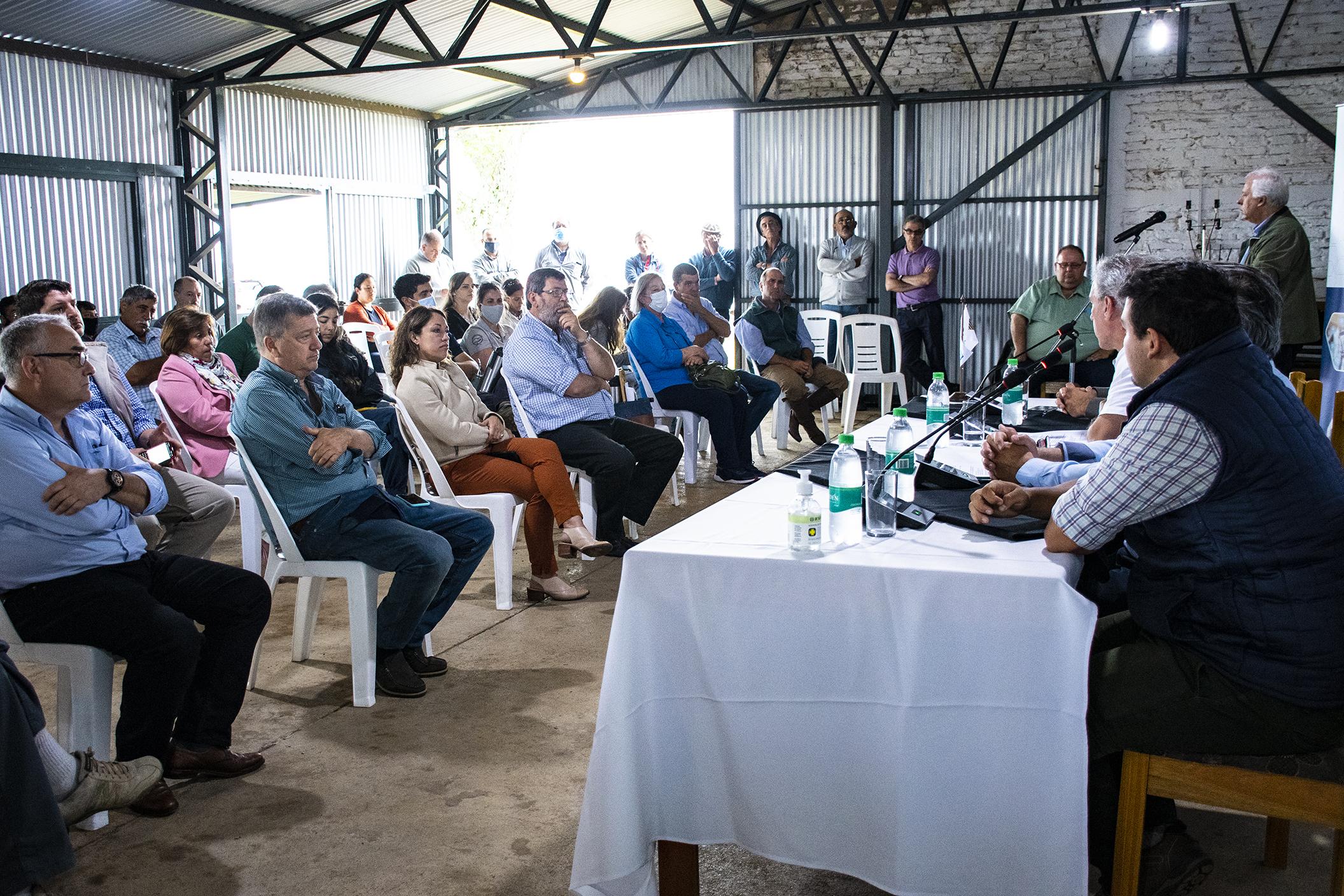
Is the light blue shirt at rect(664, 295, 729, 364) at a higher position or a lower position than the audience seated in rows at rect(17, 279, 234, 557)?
higher

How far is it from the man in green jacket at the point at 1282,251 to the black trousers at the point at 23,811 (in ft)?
19.2

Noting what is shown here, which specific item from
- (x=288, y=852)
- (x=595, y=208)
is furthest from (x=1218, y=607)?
(x=595, y=208)

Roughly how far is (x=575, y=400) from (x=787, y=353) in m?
3.16

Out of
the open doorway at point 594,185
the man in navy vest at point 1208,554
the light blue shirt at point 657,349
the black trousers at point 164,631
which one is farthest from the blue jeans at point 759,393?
the open doorway at point 594,185

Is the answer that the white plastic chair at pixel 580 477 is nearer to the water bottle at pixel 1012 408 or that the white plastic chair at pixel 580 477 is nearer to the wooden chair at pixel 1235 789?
the water bottle at pixel 1012 408

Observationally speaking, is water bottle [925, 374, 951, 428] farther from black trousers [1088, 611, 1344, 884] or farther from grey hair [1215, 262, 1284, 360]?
black trousers [1088, 611, 1344, 884]

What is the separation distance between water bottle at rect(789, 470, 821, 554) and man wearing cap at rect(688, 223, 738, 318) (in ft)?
27.7

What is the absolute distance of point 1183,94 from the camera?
9617mm

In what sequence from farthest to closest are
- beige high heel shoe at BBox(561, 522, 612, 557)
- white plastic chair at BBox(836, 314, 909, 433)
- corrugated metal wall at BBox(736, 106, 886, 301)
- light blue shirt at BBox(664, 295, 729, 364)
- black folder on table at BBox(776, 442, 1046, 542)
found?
1. corrugated metal wall at BBox(736, 106, 886, 301)
2. white plastic chair at BBox(836, 314, 909, 433)
3. light blue shirt at BBox(664, 295, 729, 364)
4. beige high heel shoe at BBox(561, 522, 612, 557)
5. black folder on table at BBox(776, 442, 1046, 542)

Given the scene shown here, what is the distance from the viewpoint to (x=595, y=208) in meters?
18.2

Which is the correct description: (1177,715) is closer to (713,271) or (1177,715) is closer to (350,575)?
(350,575)

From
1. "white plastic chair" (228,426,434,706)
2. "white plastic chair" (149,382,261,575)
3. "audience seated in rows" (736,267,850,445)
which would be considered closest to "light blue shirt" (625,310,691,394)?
"audience seated in rows" (736,267,850,445)

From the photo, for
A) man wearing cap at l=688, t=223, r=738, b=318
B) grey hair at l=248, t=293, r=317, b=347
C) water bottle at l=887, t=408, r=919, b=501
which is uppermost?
man wearing cap at l=688, t=223, r=738, b=318

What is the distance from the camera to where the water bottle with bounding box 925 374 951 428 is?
363 cm
